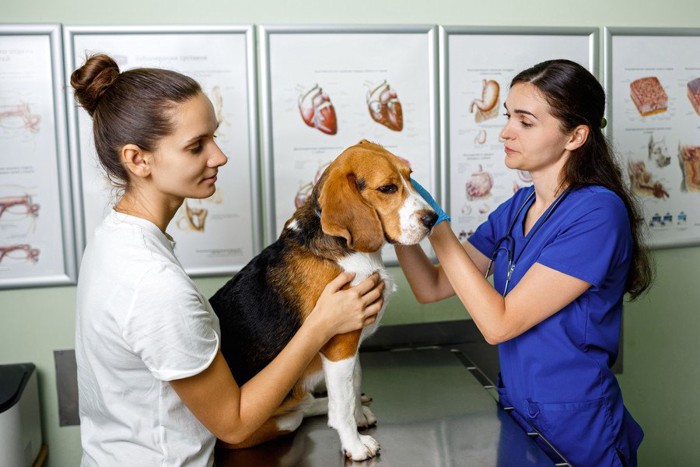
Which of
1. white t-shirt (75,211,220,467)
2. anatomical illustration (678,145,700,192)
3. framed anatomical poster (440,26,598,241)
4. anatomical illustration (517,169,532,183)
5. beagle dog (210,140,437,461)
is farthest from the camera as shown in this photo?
anatomical illustration (678,145,700,192)

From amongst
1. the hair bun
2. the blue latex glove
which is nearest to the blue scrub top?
the blue latex glove

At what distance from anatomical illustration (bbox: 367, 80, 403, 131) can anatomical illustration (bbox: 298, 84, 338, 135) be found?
0.44ft

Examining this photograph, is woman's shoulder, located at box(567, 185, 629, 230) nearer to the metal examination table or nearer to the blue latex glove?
the blue latex glove

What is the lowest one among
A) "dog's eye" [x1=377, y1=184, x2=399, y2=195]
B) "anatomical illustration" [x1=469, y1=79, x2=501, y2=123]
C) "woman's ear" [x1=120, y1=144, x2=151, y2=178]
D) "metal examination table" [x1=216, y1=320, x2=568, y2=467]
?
"metal examination table" [x1=216, y1=320, x2=568, y2=467]

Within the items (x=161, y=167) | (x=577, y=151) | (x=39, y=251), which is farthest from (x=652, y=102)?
(x=39, y=251)

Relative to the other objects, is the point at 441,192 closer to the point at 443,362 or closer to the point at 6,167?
the point at 443,362

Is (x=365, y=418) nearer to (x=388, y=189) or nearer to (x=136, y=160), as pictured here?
(x=388, y=189)

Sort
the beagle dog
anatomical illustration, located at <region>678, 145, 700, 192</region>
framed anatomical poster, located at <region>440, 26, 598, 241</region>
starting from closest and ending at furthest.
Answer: the beagle dog → framed anatomical poster, located at <region>440, 26, 598, 241</region> → anatomical illustration, located at <region>678, 145, 700, 192</region>

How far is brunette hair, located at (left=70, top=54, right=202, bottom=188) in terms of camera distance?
3.76 feet

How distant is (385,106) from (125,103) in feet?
3.80

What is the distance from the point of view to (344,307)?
50.2 inches

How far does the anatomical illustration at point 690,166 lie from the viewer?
2424 millimetres

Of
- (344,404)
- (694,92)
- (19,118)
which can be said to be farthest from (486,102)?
(19,118)

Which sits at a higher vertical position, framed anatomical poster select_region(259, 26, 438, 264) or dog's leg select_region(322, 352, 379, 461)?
framed anatomical poster select_region(259, 26, 438, 264)
